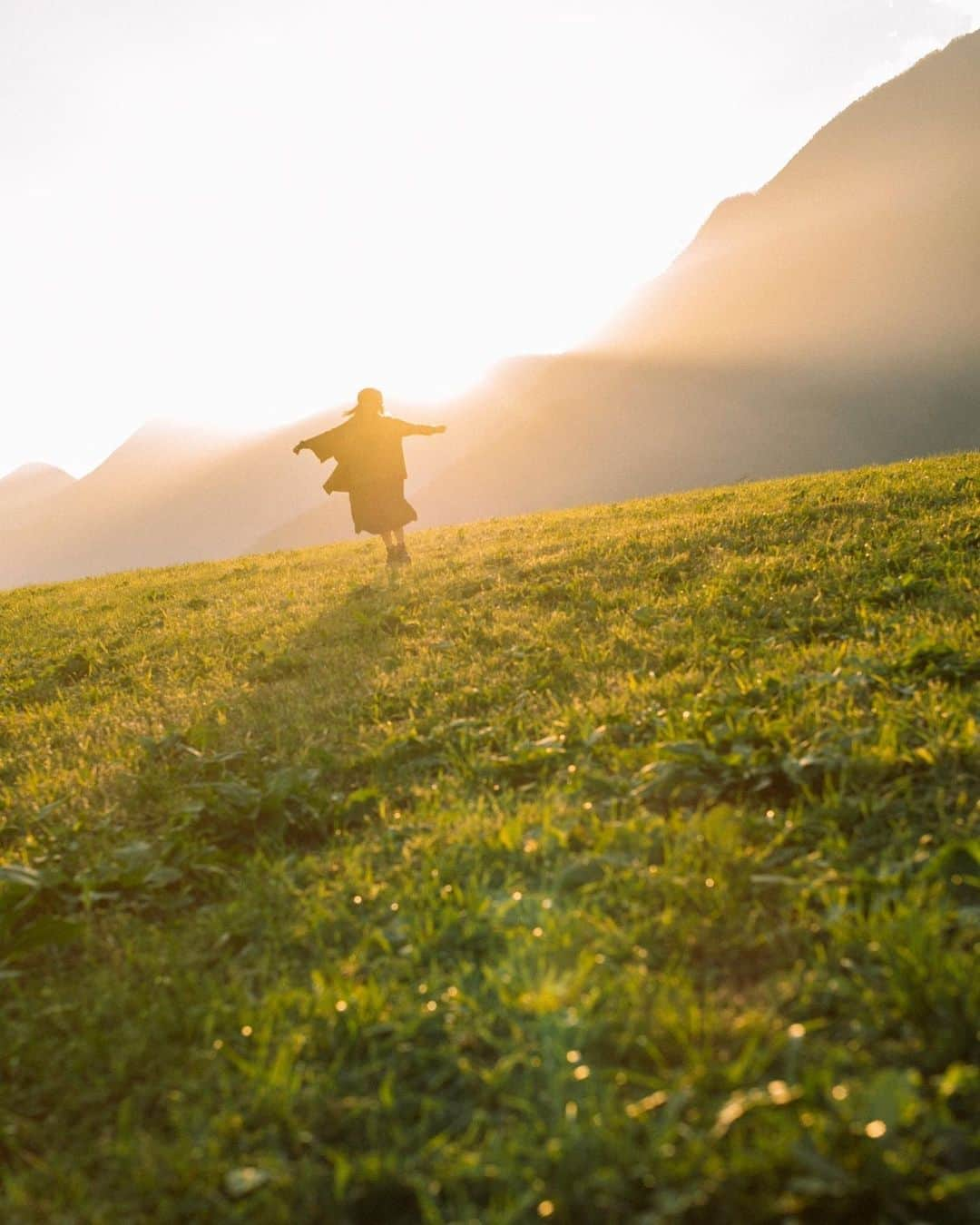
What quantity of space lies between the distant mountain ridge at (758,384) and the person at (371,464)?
104 m

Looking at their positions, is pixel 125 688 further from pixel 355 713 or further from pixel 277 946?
pixel 277 946

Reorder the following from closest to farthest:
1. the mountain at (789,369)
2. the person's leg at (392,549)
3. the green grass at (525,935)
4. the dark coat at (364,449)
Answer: the green grass at (525,935) → the person's leg at (392,549) → the dark coat at (364,449) → the mountain at (789,369)

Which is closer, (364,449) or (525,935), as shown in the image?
(525,935)

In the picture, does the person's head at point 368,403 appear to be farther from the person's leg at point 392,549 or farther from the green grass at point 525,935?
the green grass at point 525,935

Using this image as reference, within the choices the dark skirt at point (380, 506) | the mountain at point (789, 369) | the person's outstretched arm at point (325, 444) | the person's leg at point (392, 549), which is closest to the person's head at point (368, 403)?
the person's outstretched arm at point (325, 444)

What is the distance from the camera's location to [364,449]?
576 inches

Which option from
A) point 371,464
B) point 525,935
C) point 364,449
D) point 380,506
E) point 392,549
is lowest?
point 525,935

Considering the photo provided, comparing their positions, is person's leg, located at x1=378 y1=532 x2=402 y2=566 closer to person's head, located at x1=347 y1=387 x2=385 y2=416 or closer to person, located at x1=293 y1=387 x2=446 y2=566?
person, located at x1=293 y1=387 x2=446 y2=566

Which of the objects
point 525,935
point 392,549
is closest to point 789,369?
point 392,549

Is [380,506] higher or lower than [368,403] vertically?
lower

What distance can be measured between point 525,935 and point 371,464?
1225 cm

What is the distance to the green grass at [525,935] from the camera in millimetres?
2211

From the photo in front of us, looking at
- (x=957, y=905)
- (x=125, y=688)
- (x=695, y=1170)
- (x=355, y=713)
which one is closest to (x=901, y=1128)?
(x=695, y=1170)

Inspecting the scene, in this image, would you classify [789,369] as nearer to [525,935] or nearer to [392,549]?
[392,549]
